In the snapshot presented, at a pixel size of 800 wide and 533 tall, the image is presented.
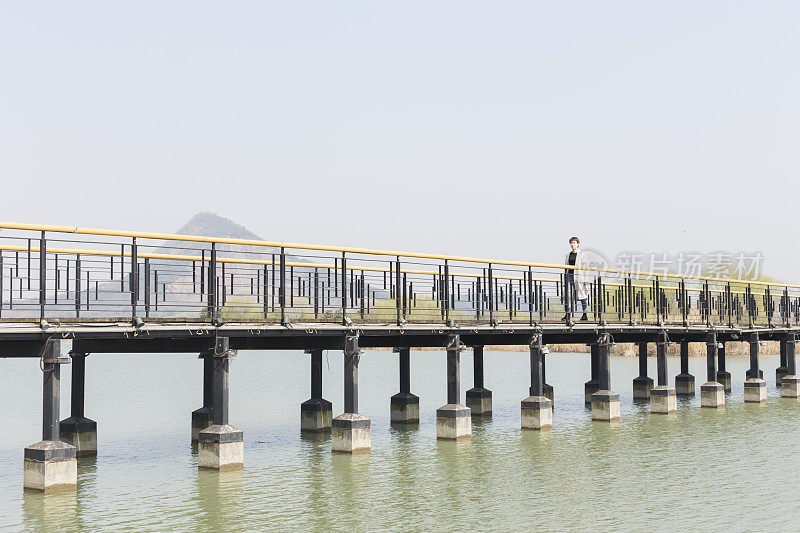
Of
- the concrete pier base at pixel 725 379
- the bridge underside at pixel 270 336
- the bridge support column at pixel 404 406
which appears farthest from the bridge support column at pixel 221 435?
the concrete pier base at pixel 725 379

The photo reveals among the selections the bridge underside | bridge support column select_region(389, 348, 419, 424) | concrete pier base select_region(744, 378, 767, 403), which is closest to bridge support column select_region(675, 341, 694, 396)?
concrete pier base select_region(744, 378, 767, 403)

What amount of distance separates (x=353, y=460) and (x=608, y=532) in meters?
8.41

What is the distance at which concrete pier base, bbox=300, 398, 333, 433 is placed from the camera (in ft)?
97.3

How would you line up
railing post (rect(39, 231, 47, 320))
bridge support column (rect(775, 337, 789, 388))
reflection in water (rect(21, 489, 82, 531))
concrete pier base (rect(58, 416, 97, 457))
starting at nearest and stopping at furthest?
reflection in water (rect(21, 489, 82, 531)), railing post (rect(39, 231, 47, 320)), concrete pier base (rect(58, 416, 97, 457)), bridge support column (rect(775, 337, 789, 388))

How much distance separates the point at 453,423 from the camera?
26281mm

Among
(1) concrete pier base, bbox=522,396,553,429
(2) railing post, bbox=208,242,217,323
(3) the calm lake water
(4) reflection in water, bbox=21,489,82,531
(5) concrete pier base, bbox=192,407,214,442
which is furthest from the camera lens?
(1) concrete pier base, bbox=522,396,553,429

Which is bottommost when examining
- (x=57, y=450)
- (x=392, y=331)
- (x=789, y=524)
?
(x=789, y=524)

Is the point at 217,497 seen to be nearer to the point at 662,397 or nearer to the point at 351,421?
the point at 351,421

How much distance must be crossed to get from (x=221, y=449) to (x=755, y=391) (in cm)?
2674

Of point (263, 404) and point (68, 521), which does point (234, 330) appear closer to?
point (68, 521)

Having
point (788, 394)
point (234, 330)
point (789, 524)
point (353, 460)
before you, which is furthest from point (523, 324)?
Answer: point (788, 394)

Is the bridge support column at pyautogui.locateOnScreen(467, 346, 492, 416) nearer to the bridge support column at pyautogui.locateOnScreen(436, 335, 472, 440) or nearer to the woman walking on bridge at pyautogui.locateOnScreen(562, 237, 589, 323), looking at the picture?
the woman walking on bridge at pyautogui.locateOnScreen(562, 237, 589, 323)

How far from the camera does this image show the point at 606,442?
2695 centimetres

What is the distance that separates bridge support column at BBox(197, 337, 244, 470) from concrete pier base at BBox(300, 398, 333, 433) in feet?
27.4
